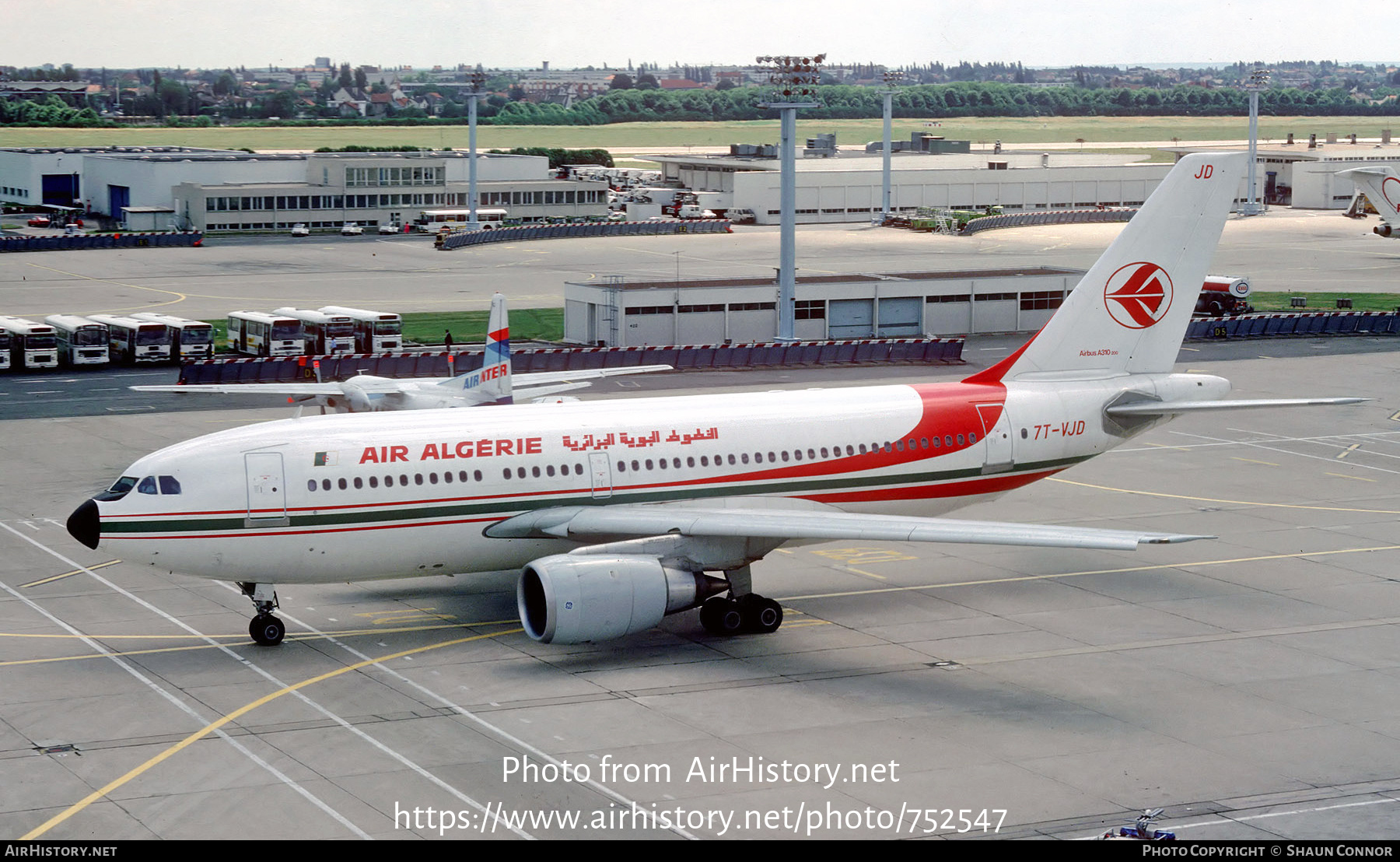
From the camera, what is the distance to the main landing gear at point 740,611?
3575cm

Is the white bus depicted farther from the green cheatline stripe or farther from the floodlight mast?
the green cheatline stripe

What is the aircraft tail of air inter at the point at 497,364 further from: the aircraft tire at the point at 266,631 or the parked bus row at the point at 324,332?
the parked bus row at the point at 324,332

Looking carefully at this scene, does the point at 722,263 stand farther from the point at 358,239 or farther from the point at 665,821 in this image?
the point at 665,821

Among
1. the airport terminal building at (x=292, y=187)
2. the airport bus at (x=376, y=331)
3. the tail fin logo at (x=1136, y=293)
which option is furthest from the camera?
the airport terminal building at (x=292, y=187)

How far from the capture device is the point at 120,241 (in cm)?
14975

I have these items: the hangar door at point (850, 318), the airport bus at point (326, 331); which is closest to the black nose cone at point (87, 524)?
the airport bus at point (326, 331)

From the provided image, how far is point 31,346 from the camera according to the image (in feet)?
262

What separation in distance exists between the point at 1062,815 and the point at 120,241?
461 ft

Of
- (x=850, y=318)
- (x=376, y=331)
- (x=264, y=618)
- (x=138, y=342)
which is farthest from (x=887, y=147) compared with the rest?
A: (x=264, y=618)

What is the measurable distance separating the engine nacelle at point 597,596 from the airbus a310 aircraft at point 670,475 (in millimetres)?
46

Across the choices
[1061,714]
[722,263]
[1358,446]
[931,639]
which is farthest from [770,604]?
[722,263]

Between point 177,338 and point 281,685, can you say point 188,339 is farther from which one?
point 281,685

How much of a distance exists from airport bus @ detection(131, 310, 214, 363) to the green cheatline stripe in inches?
2010

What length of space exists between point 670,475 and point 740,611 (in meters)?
3.66
